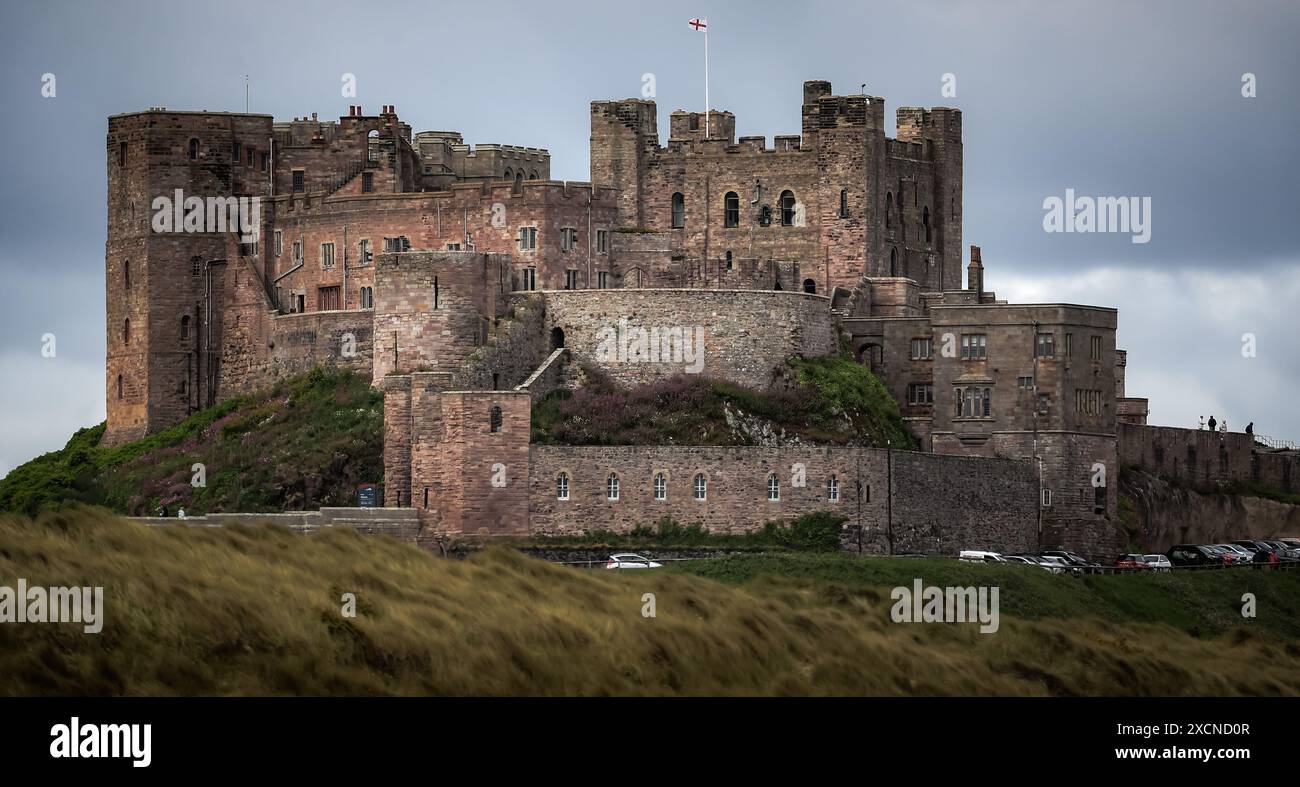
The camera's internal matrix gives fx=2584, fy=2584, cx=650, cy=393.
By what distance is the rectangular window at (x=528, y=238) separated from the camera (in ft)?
329

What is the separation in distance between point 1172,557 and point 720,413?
17945mm

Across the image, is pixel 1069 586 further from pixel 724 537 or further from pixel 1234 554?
pixel 1234 554

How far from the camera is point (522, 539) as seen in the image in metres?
82.3

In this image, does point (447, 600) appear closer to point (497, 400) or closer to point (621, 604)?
point (621, 604)

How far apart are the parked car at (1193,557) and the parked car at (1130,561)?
1.83 metres

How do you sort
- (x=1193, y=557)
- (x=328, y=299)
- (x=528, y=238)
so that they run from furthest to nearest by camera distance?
(x=328, y=299) < (x=528, y=238) < (x=1193, y=557)

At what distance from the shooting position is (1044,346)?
3777 inches

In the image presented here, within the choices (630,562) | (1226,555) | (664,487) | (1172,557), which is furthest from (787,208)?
(630,562)

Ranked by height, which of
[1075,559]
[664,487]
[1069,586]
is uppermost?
[664,487]

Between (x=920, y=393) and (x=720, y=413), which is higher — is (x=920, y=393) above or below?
above

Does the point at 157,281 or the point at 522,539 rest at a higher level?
the point at 157,281
